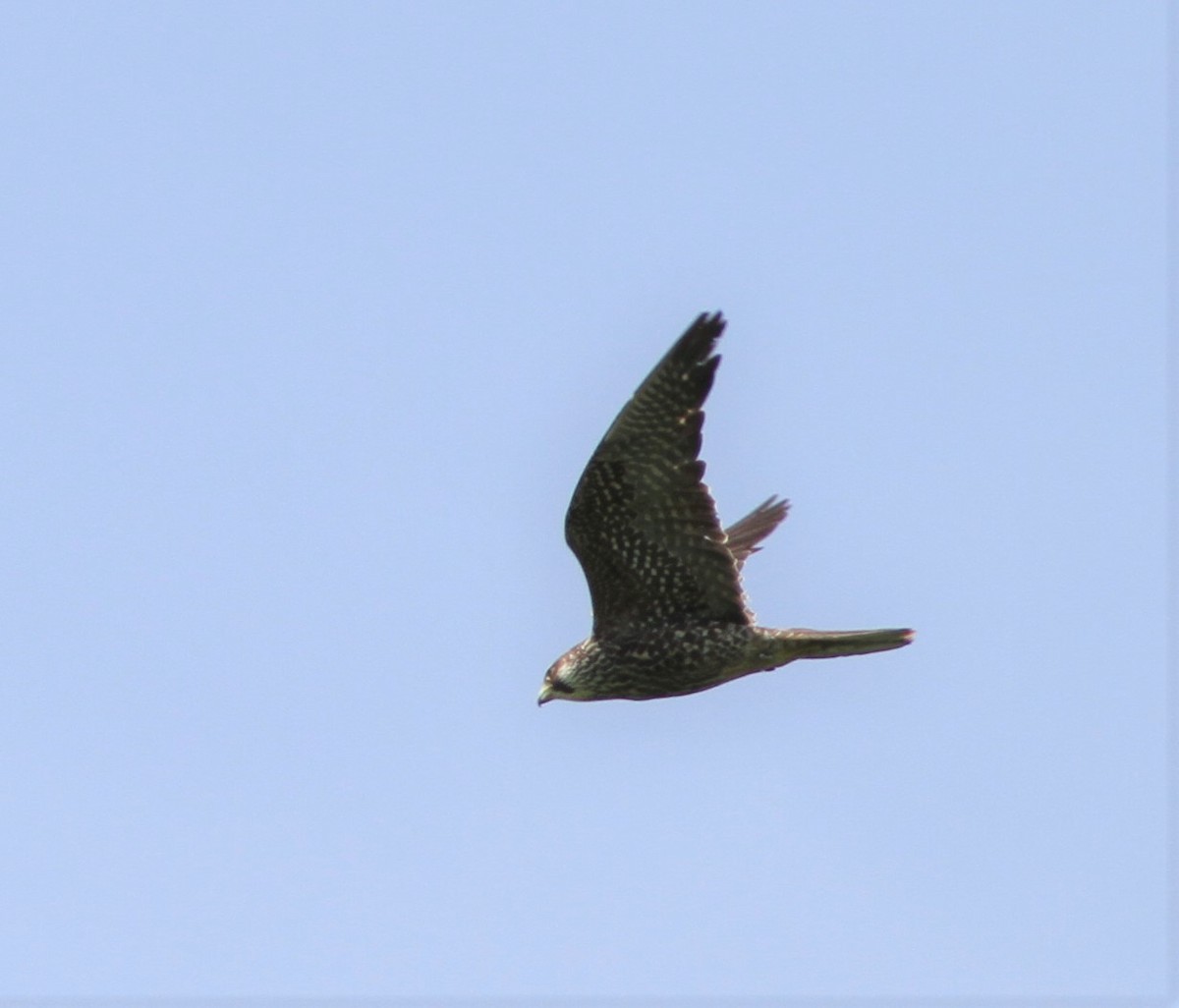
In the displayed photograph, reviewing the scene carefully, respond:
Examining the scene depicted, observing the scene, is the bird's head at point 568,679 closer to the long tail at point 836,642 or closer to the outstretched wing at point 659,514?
the outstretched wing at point 659,514

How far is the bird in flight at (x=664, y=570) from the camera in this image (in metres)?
14.3

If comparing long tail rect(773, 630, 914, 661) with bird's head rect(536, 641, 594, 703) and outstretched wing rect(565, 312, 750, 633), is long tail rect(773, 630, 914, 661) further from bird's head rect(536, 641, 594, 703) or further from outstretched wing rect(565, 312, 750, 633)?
bird's head rect(536, 641, 594, 703)

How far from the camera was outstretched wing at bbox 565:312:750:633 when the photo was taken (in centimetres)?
1423

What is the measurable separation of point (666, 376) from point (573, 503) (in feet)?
3.77

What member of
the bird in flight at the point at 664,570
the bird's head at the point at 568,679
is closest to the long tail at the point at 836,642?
the bird in flight at the point at 664,570

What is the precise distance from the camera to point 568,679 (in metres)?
15.3

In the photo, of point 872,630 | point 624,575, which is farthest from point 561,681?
point 872,630

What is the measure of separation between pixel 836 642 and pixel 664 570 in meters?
1.25

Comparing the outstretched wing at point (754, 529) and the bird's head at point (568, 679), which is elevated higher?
the outstretched wing at point (754, 529)

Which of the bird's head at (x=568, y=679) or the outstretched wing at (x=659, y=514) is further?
the bird's head at (x=568, y=679)

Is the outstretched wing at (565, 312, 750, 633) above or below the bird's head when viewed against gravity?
above

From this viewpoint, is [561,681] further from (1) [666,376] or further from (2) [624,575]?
(1) [666,376]

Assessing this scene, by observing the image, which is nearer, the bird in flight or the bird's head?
the bird in flight

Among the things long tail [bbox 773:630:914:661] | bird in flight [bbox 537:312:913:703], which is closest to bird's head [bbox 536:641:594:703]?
bird in flight [bbox 537:312:913:703]
